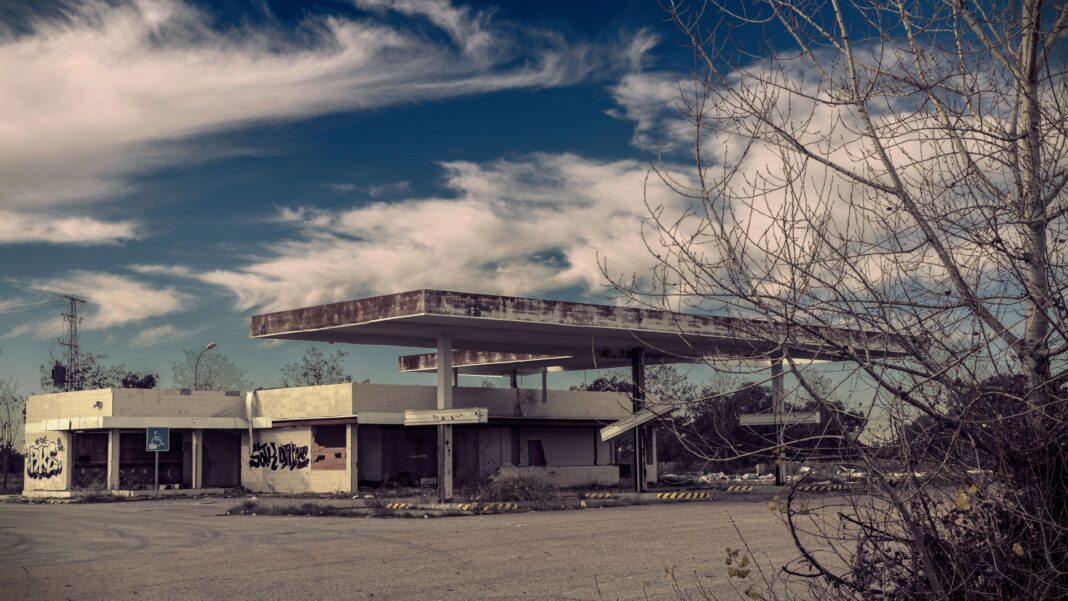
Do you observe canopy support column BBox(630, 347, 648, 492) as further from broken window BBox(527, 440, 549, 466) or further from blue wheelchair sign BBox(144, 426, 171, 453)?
blue wheelchair sign BBox(144, 426, 171, 453)

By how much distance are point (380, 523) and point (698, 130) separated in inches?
746

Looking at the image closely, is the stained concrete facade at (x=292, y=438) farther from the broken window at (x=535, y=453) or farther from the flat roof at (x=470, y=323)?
the flat roof at (x=470, y=323)

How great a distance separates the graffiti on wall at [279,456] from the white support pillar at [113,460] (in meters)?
5.57

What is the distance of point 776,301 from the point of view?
523cm

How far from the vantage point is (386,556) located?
15.1m

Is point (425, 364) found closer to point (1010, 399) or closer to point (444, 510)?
point (444, 510)

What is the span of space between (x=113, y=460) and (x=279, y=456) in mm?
6991

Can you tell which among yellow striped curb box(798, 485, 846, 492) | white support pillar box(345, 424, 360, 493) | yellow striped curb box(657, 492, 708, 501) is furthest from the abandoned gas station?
yellow striped curb box(798, 485, 846, 492)

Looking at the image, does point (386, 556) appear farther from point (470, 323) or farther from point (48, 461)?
point (48, 461)

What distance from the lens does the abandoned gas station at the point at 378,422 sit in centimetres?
3409

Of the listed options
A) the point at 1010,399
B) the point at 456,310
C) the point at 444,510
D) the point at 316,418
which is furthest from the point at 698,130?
the point at 316,418

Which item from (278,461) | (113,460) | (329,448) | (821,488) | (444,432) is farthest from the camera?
(278,461)

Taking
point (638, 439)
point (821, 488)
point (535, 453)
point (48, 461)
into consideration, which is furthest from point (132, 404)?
point (821, 488)

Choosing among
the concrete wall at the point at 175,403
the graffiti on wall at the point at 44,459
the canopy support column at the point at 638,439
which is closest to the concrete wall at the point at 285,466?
the concrete wall at the point at 175,403
